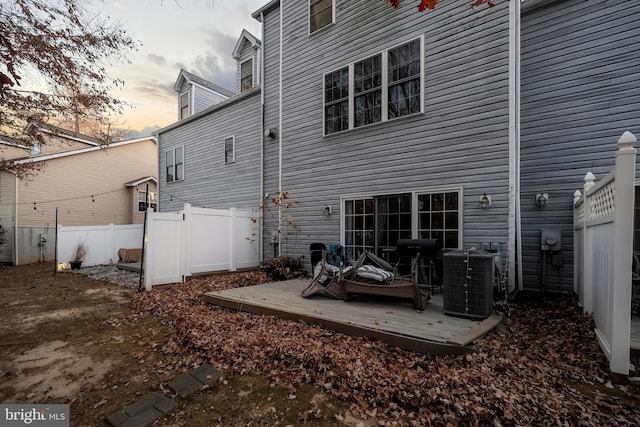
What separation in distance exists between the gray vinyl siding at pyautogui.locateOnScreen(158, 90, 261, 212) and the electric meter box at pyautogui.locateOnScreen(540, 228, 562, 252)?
7547mm

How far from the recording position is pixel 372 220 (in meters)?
7.01

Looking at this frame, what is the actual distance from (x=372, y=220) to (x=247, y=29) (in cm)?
956

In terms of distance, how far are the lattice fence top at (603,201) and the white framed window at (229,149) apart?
31.7 feet

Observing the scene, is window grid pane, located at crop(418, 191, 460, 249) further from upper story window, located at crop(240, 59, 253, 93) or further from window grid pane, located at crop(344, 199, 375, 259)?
upper story window, located at crop(240, 59, 253, 93)

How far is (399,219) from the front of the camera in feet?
21.5

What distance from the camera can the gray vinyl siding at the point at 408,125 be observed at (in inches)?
218

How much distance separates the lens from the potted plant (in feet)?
37.6

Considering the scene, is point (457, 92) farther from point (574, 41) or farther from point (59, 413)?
point (59, 413)

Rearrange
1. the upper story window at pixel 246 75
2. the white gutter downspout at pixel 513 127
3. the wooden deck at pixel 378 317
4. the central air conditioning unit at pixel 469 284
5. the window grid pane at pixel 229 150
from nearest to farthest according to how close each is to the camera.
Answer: the wooden deck at pixel 378 317, the central air conditioning unit at pixel 469 284, the white gutter downspout at pixel 513 127, the window grid pane at pixel 229 150, the upper story window at pixel 246 75

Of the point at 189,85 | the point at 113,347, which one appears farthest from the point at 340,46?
the point at 189,85

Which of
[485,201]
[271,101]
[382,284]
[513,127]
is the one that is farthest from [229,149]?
[513,127]

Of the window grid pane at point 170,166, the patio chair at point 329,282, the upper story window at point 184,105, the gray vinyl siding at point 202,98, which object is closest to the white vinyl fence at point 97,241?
the window grid pane at point 170,166

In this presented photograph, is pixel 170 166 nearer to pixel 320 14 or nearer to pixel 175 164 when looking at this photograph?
pixel 175 164

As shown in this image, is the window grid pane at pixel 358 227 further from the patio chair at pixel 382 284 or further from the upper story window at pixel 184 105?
the upper story window at pixel 184 105
